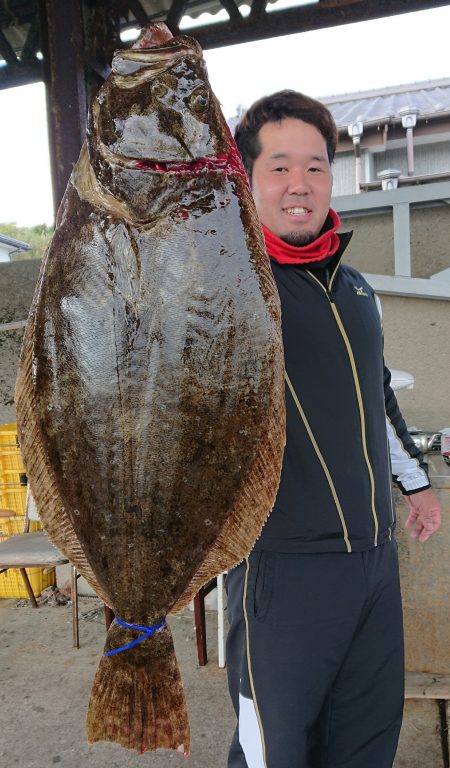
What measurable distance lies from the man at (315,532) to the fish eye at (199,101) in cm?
55

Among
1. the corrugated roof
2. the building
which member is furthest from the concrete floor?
the building

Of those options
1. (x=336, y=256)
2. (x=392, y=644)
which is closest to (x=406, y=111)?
(x=336, y=256)

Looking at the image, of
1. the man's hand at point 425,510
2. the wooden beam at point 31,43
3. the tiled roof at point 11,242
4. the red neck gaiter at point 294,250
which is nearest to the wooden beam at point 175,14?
the wooden beam at point 31,43

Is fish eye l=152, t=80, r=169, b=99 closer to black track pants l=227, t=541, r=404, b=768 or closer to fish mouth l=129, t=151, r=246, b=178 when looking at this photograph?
fish mouth l=129, t=151, r=246, b=178

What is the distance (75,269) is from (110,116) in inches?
12.1

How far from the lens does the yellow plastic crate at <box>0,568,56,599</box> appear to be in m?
4.44

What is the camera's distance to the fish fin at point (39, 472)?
1.24 metres

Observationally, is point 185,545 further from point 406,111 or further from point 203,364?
point 406,111

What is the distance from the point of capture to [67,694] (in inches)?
124

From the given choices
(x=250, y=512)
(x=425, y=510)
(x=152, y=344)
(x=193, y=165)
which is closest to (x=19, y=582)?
(x=425, y=510)

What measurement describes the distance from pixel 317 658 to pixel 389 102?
13303mm

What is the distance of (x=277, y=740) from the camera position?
162 centimetres

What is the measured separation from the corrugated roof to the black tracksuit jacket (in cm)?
922

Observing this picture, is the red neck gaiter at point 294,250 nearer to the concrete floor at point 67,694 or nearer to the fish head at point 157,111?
the fish head at point 157,111
